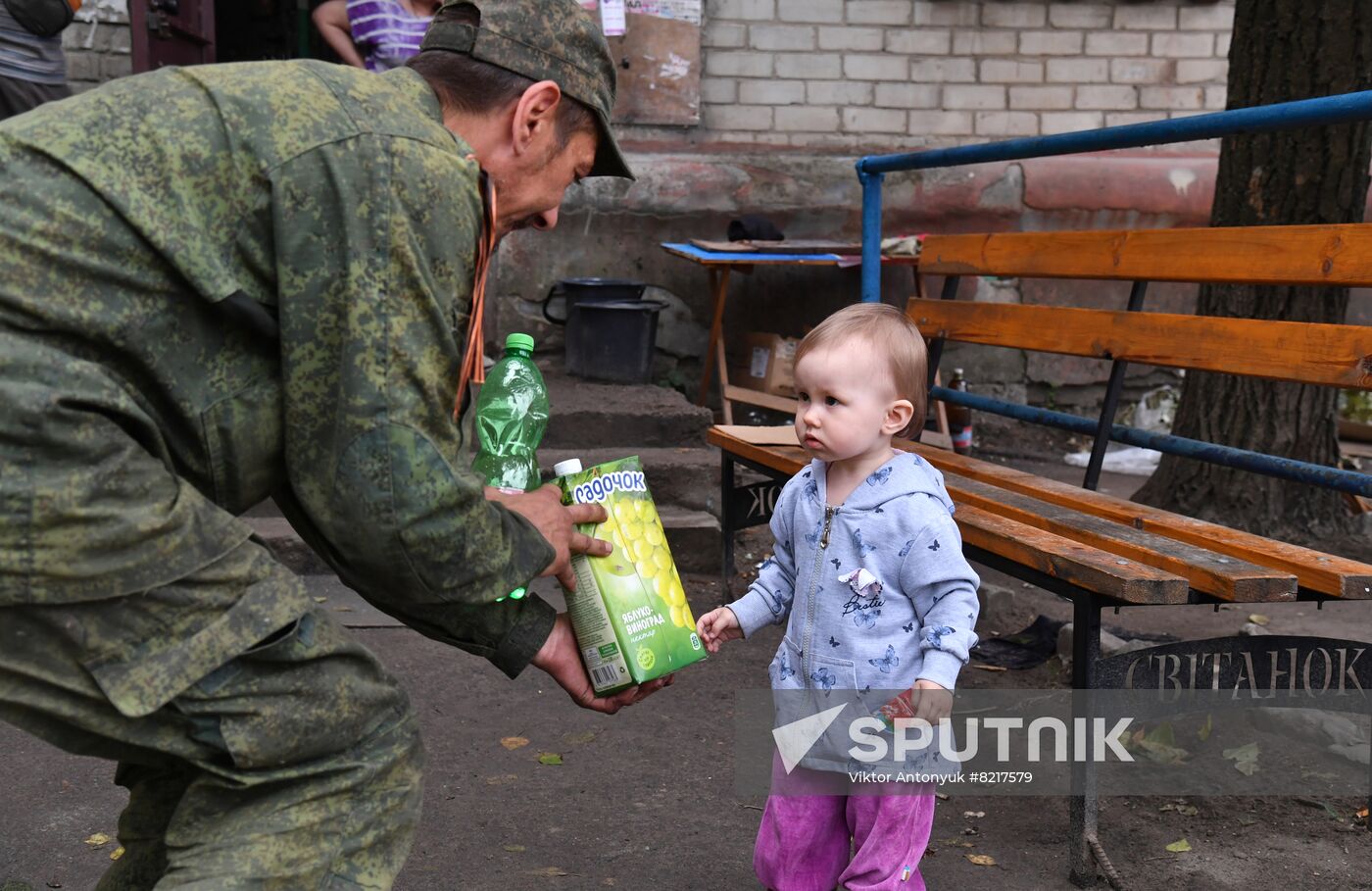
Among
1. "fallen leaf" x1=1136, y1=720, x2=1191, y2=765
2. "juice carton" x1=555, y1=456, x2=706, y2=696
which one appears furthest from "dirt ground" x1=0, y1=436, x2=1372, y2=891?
"juice carton" x1=555, y1=456, x2=706, y2=696

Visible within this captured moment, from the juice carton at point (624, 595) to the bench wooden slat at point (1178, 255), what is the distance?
5.71 feet

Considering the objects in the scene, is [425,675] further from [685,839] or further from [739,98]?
[739,98]

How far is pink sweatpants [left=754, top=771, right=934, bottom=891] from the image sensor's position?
247 centimetres

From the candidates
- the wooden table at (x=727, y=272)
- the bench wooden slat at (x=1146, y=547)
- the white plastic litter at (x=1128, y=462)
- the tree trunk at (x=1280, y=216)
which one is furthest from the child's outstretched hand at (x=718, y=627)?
the white plastic litter at (x=1128, y=462)

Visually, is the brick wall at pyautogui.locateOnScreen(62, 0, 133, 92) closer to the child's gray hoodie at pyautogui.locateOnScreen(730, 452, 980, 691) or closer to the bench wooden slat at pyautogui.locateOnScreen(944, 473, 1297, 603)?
the bench wooden slat at pyautogui.locateOnScreen(944, 473, 1297, 603)

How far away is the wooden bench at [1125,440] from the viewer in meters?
2.64

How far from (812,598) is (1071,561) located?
0.53 m

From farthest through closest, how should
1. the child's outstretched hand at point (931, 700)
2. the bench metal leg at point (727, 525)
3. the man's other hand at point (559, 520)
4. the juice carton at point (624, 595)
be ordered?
1. the bench metal leg at point (727, 525)
2. the child's outstretched hand at point (931, 700)
3. the juice carton at point (624, 595)
4. the man's other hand at point (559, 520)

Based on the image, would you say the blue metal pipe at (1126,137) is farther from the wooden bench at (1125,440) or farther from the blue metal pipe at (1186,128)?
the wooden bench at (1125,440)

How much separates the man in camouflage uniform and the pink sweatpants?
994 mm

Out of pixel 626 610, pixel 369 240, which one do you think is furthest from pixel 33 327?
pixel 626 610

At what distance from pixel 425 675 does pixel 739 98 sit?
14.8 feet

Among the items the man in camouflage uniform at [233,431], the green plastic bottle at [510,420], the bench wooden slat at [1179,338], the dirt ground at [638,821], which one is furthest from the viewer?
the bench wooden slat at [1179,338]

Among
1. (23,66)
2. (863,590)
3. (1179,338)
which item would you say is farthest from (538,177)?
(23,66)
